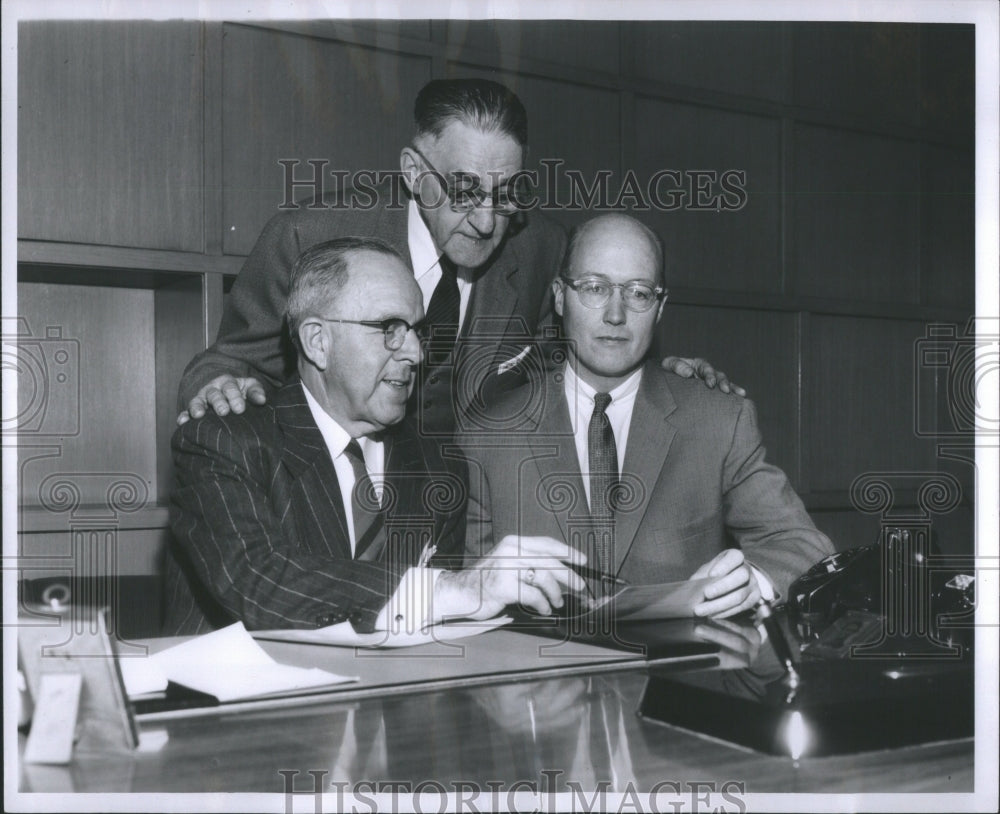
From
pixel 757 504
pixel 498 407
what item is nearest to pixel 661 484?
pixel 757 504

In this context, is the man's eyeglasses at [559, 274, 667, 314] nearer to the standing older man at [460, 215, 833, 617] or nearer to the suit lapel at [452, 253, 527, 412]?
the standing older man at [460, 215, 833, 617]

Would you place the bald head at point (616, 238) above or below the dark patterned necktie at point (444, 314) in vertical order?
above

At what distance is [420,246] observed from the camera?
232cm

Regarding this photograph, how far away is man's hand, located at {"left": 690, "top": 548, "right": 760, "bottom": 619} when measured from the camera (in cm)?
169

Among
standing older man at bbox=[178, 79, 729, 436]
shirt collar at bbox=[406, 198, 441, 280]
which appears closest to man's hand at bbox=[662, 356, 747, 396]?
standing older man at bbox=[178, 79, 729, 436]

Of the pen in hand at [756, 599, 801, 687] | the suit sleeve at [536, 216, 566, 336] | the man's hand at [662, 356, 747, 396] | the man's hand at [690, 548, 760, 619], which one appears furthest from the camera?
the suit sleeve at [536, 216, 566, 336]

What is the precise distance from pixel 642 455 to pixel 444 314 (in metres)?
0.55

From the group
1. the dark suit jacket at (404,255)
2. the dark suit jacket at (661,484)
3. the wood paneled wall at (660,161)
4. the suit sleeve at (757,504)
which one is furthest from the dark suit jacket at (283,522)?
the wood paneled wall at (660,161)

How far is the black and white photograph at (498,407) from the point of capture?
1.09 metres

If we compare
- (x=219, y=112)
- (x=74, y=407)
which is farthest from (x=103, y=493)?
(x=219, y=112)

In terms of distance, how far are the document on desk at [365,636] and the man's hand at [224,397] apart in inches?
20.4

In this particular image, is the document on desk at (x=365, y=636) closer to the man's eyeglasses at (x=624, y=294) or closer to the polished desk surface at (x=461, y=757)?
the polished desk surface at (x=461, y=757)

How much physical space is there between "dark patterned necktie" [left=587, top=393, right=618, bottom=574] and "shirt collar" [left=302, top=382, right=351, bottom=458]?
1.85 ft

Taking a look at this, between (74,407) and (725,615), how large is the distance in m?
1.41
